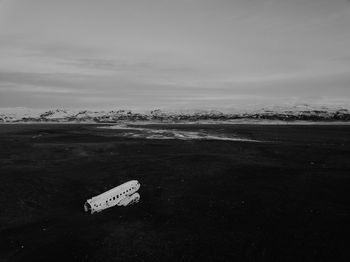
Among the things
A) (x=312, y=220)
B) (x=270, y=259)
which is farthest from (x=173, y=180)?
(x=270, y=259)

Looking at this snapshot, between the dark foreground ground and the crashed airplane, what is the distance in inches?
25.5

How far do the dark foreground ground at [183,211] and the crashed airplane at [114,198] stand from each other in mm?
648

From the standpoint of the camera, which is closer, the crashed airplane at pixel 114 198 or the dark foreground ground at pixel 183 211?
the dark foreground ground at pixel 183 211

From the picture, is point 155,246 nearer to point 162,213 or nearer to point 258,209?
point 162,213

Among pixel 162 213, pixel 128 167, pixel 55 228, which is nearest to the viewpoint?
pixel 55 228

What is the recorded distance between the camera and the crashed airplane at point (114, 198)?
1139 inches

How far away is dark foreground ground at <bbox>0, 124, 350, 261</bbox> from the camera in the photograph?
21766mm

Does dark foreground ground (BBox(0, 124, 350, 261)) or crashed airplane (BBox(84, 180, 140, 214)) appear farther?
crashed airplane (BBox(84, 180, 140, 214))

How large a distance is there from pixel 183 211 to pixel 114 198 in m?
6.71

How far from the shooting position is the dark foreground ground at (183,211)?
21.8 metres

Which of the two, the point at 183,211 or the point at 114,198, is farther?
the point at 114,198

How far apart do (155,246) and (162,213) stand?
6.22 m

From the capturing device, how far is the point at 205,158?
175 ft

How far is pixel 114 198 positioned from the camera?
30750mm
